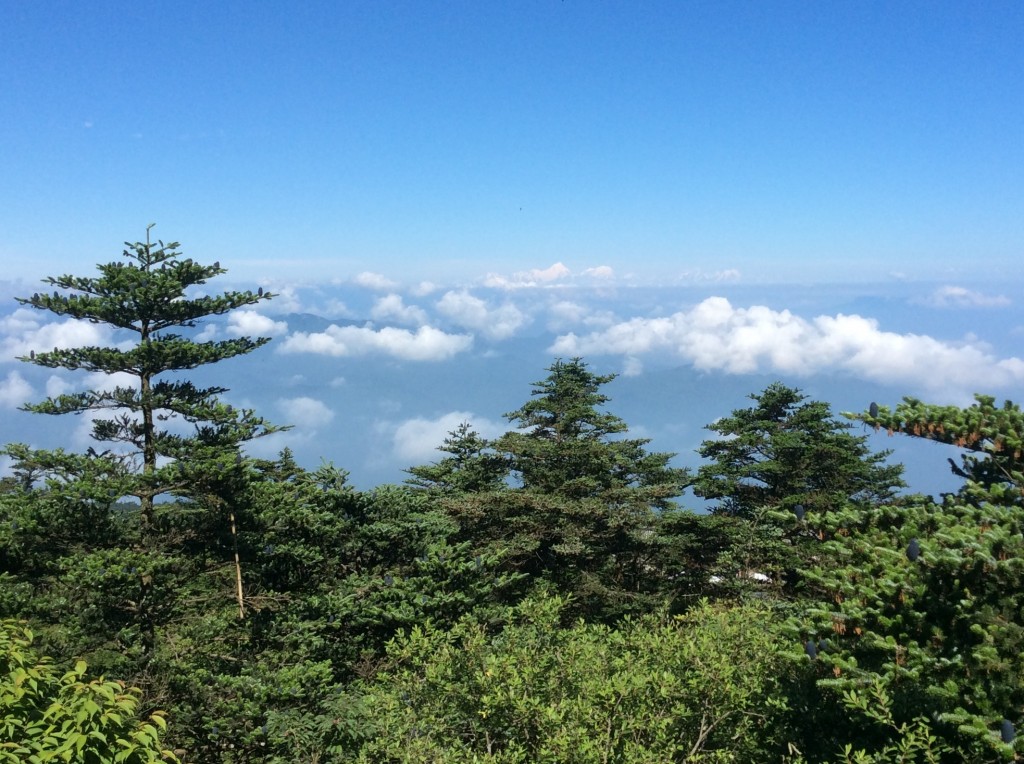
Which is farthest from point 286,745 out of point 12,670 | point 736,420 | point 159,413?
point 736,420

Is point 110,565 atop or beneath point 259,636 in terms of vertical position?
atop

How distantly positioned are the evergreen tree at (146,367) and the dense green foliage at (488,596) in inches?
2.5

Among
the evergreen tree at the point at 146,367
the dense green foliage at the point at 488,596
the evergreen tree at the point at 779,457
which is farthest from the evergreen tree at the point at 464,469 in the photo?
the evergreen tree at the point at 146,367

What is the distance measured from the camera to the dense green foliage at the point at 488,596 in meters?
5.74

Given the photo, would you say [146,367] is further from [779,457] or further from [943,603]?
[779,457]

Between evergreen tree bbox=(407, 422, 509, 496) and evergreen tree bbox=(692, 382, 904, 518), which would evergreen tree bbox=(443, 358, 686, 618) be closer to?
evergreen tree bbox=(407, 422, 509, 496)

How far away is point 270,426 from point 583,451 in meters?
10.9

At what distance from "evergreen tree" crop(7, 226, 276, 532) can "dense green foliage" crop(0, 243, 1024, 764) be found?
0.06 m

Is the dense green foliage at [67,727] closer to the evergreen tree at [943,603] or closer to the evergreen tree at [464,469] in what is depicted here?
the evergreen tree at [943,603]

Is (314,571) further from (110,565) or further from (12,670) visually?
(12,670)

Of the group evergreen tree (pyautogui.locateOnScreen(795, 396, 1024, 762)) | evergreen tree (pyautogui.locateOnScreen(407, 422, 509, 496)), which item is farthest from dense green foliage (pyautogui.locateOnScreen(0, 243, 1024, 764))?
evergreen tree (pyautogui.locateOnScreen(407, 422, 509, 496))

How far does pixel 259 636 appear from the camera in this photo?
12.6 meters

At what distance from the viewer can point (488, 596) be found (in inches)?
586

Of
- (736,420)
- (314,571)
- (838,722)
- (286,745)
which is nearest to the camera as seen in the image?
(838,722)
